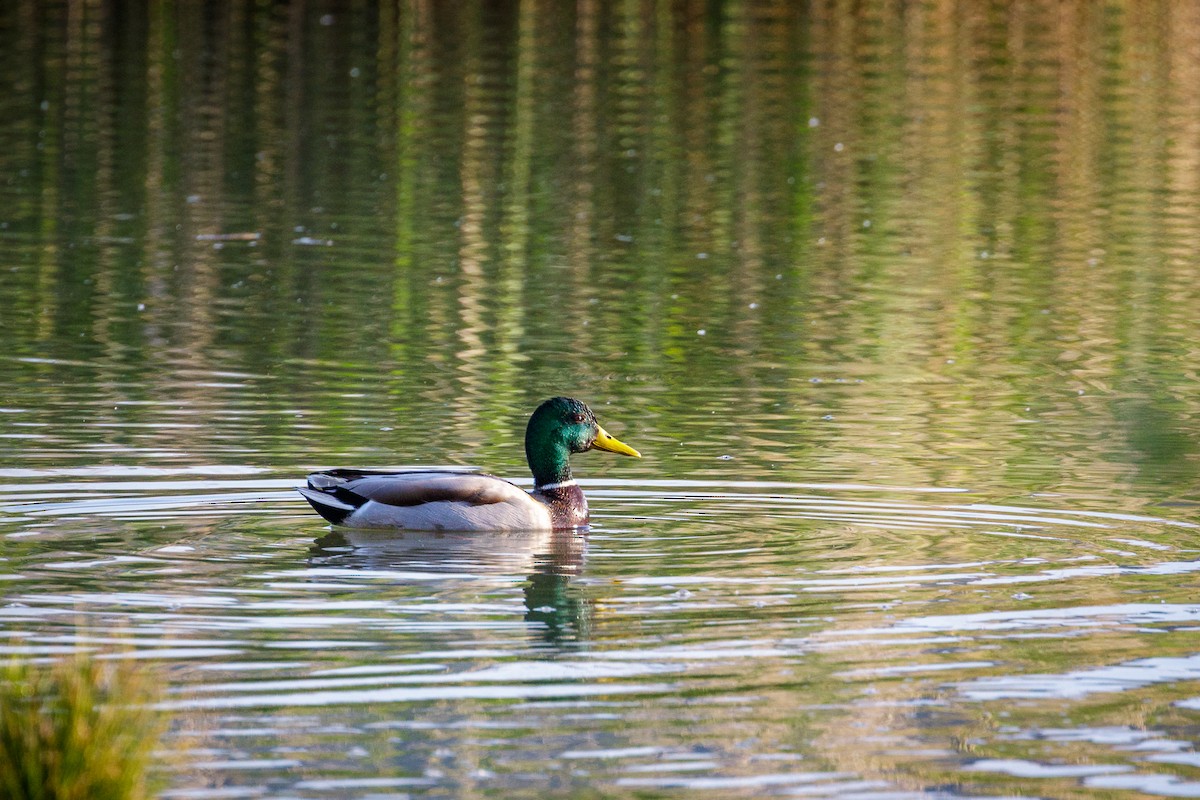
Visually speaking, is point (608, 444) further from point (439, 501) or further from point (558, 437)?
point (439, 501)

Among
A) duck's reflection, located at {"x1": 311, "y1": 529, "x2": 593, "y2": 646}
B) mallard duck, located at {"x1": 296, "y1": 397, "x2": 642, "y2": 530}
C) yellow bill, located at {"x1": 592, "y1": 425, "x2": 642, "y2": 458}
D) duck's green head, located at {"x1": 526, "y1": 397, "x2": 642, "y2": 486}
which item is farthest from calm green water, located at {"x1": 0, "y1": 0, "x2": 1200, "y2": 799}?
duck's green head, located at {"x1": 526, "y1": 397, "x2": 642, "y2": 486}

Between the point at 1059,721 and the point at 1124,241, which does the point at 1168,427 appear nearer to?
the point at 1059,721

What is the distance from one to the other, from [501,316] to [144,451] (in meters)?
5.81

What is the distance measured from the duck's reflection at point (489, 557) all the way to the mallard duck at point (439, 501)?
7 centimetres

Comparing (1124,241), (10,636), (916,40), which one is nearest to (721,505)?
(10,636)

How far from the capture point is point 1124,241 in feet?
74.7

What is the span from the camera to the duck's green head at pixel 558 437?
12156 millimetres

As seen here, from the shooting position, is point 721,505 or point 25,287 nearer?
point 721,505

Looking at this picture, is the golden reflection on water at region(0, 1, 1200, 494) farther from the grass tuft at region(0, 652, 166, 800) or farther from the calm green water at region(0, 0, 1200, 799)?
the grass tuft at region(0, 652, 166, 800)

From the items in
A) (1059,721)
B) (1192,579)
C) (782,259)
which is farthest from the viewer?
(782,259)

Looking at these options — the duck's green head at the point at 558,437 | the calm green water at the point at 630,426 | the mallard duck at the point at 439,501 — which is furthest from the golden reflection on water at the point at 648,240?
the mallard duck at the point at 439,501

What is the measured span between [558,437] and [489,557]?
1270 mm

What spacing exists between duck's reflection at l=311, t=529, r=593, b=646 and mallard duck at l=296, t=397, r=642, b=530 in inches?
2.6

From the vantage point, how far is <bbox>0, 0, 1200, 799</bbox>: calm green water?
7926mm
